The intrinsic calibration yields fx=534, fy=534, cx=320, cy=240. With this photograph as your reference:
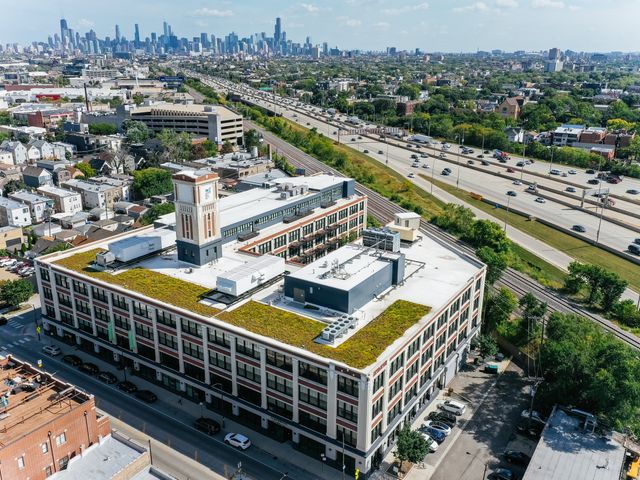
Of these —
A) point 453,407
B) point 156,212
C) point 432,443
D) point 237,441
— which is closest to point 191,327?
point 237,441

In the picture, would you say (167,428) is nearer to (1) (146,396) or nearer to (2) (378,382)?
(1) (146,396)

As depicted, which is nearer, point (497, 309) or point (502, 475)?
point (502, 475)

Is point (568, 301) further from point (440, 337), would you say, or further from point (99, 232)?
point (99, 232)

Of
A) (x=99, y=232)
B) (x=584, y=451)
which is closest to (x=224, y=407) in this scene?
(x=584, y=451)

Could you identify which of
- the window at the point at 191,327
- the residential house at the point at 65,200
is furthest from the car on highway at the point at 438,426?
the residential house at the point at 65,200

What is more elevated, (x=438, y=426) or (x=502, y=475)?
(x=438, y=426)

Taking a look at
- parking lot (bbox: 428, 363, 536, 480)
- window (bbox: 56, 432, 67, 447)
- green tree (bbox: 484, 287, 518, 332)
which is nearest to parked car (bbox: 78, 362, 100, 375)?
window (bbox: 56, 432, 67, 447)

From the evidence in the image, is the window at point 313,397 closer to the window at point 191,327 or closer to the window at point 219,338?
the window at point 219,338
